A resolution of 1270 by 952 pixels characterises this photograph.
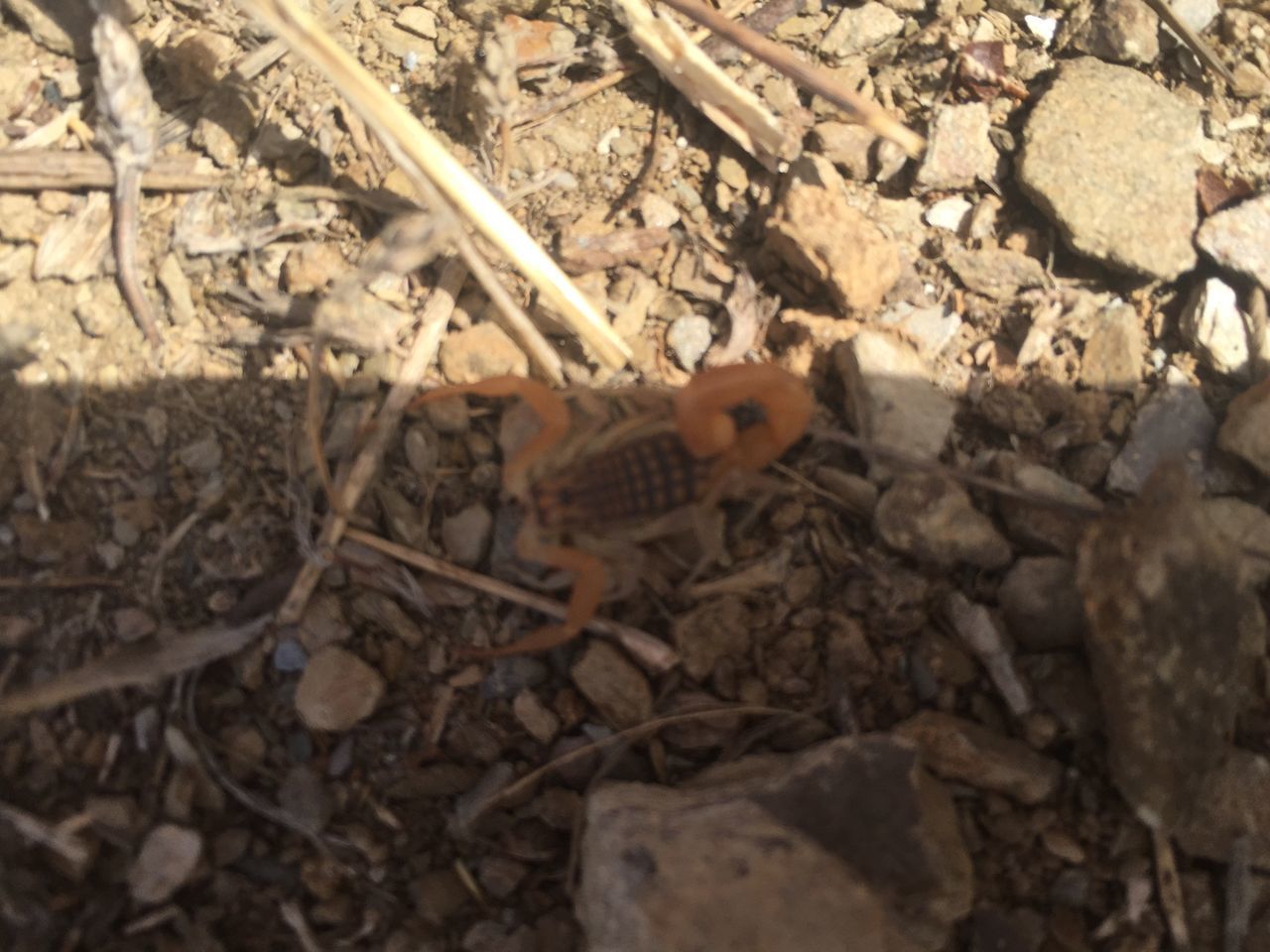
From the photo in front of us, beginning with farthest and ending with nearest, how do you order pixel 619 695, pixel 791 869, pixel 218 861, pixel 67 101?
1. pixel 67 101
2. pixel 619 695
3. pixel 218 861
4. pixel 791 869

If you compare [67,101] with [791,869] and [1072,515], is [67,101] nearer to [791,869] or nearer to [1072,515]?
[791,869]

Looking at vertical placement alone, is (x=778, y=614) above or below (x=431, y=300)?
below

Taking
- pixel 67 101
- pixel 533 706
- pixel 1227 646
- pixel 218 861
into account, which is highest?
pixel 67 101

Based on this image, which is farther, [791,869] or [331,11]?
[331,11]

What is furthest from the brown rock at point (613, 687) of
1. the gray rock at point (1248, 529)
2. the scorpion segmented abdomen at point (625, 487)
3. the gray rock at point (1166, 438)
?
the gray rock at point (1248, 529)

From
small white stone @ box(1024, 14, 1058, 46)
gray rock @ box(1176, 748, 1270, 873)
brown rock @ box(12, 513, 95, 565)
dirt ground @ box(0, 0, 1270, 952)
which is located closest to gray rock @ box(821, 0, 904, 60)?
dirt ground @ box(0, 0, 1270, 952)

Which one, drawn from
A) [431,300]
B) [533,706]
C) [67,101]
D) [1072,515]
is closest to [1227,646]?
[1072,515]

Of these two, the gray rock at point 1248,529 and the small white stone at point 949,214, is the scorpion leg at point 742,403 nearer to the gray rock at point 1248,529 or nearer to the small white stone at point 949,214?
the small white stone at point 949,214
